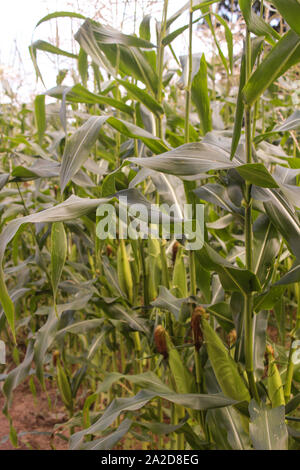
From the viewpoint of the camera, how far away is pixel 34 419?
1.62m

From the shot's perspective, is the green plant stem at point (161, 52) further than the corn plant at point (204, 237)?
Yes

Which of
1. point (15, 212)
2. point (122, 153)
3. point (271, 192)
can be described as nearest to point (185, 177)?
point (271, 192)

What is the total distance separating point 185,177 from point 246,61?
19 cm

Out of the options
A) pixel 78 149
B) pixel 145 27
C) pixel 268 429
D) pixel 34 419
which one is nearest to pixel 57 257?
pixel 78 149

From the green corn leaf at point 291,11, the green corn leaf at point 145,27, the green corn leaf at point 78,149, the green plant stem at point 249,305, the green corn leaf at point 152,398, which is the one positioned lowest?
the green corn leaf at point 152,398

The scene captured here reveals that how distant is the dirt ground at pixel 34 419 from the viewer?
1460 millimetres

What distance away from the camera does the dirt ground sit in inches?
57.5

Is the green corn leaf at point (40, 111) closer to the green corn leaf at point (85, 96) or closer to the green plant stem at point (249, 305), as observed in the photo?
the green corn leaf at point (85, 96)

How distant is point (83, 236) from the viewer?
115 cm

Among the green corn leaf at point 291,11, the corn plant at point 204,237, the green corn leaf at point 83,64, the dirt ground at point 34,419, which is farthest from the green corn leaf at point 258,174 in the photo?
the dirt ground at point 34,419

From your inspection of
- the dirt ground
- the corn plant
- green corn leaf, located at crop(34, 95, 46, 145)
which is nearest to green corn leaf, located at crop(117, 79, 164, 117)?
the corn plant

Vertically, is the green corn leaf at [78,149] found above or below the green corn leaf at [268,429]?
above

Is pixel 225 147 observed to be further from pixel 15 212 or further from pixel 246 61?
pixel 15 212

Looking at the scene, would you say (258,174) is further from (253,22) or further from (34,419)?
(34,419)
